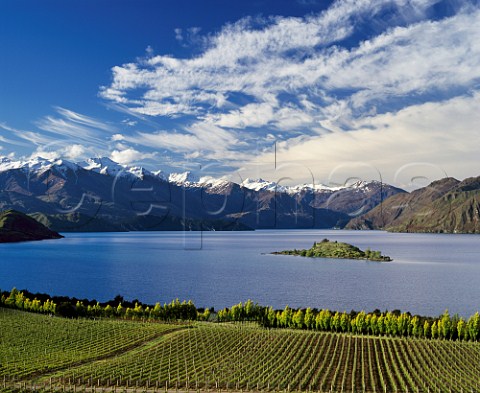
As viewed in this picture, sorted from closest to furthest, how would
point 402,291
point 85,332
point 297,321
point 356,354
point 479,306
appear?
point 356,354 → point 85,332 → point 297,321 → point 479,306 → point 402,291

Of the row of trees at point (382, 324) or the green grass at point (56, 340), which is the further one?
the row of trees at point (382, 324)

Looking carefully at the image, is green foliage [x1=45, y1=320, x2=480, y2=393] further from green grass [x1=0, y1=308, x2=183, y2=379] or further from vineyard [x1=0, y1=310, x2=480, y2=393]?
green grass [x1=0, y1=308, x2=183, y2=379]

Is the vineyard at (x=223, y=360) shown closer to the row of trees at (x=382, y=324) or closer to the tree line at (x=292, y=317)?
the row of trees at (x=382, y=324)

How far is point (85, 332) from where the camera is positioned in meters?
103

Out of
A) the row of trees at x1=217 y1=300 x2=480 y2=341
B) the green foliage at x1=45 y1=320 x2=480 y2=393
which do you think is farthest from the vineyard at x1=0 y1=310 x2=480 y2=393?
the row of trees at x1=217 y1=300 x2=480 y2=341

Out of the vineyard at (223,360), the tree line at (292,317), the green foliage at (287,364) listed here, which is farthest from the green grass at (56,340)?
the tree line at (292,317)

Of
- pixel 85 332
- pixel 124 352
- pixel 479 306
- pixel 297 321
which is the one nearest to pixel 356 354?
pixel 297 321

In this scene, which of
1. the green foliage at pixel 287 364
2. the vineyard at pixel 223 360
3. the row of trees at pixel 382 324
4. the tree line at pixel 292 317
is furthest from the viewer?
the tree line at pixel 292 317

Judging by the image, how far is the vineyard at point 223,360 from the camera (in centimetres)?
6831

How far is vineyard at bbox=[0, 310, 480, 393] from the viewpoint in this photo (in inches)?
2689

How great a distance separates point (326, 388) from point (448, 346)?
41234 millimetres

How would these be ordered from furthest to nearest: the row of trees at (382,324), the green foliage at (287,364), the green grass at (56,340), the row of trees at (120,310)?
the row of trees at (120,310)
the row of trees at (382,324)
the green grass at (56,340)
the green foliage at (287,364)

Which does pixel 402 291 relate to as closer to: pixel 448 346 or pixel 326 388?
pixel 448 346

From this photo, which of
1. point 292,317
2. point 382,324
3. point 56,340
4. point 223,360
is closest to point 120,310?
point 56,340
